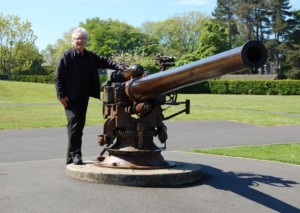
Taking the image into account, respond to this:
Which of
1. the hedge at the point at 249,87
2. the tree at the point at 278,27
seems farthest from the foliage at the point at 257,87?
the tree at the point at 278,27

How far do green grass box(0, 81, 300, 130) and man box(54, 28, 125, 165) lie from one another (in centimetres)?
1062

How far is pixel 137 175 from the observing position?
621 centimetres

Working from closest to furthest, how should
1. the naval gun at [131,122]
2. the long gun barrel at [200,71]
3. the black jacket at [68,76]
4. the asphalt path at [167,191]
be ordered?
the long gun barrel at [200,71]
the asphalt path at [167,191]
the naval gun at [131,122]
the black jacket at [68,76]

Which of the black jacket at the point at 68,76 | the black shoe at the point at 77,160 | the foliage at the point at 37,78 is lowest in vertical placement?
the black shoe at the point at 77,160

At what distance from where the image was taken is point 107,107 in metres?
6.91

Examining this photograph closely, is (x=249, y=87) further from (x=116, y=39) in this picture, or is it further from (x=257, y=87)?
(x=116, y=39)

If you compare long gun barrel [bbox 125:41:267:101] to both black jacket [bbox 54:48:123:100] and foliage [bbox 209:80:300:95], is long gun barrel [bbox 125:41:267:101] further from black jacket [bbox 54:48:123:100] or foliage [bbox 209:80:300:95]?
foliage [bbox 209:80:300:95]

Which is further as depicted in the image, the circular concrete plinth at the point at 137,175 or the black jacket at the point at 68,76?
the black jacket at the point at 68,76

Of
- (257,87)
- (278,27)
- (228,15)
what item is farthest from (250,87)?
(228,15)

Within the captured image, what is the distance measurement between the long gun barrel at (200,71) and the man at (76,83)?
0.93m

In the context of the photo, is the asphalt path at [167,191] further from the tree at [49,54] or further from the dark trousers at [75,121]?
the tree at [49,54]

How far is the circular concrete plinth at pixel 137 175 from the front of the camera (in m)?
6.21

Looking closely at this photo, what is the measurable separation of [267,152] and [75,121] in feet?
17.0

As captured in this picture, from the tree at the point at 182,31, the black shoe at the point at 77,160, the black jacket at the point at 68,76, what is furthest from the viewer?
the tree at the point at 182,31
